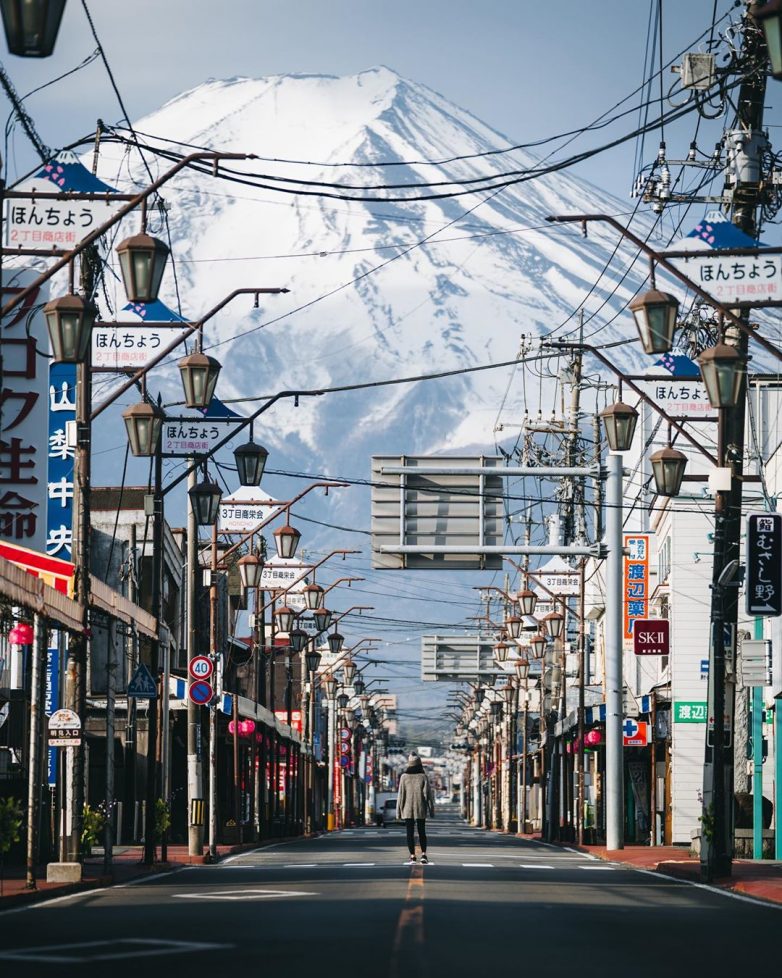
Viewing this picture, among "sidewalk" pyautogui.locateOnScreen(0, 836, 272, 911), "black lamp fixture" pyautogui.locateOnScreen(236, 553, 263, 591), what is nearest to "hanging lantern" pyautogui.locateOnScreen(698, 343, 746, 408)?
"sidewalk" pyautogui.locateOnScreen(0, 836, 272, 911)

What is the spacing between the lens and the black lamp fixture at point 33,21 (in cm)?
1266

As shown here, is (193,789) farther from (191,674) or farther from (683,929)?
(683,929)

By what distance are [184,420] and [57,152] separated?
22.2 feet

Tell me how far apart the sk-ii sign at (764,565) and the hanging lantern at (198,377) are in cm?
1144

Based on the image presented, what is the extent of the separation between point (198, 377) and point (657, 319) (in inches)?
257

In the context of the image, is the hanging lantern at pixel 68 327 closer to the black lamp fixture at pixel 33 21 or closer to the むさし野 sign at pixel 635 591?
the black lamp fixture at pixel 33 21

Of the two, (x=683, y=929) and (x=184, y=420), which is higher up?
(x=184, y=420)

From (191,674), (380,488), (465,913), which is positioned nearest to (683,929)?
(465,913)

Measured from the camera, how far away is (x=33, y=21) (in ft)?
41.7

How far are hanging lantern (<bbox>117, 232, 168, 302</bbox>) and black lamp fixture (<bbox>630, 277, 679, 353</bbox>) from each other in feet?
22.0

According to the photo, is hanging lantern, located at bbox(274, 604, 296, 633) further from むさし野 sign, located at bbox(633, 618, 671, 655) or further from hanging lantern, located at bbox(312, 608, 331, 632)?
むさし野 sign, located at bbox(633, 618, 671, 655)

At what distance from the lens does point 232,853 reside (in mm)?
43875

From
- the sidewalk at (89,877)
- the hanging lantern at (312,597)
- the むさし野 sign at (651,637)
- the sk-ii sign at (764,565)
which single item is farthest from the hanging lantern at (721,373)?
the hanging lantern at (312,597)

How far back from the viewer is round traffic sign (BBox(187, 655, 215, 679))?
37.8 meters
